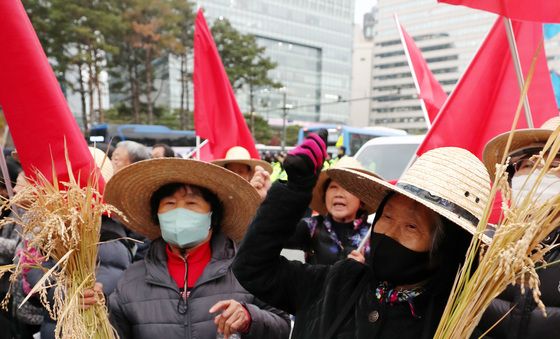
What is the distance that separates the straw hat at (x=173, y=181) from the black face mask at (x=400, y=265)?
3.00 ft

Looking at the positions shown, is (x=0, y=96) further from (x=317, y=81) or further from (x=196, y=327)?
(x=317, y=81)

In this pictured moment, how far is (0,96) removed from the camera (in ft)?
5.80

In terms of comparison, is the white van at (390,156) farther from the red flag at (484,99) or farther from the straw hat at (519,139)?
the straw hat at (519,139)

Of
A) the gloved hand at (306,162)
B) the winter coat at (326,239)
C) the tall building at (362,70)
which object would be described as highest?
the tall building at (362,70)

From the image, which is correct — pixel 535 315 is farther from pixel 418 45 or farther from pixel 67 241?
pixel 418 45

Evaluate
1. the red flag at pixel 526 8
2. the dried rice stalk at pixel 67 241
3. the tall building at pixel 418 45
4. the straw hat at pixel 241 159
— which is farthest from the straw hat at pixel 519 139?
the tall building at pixel 418 45

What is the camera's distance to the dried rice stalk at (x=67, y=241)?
55.5 inches

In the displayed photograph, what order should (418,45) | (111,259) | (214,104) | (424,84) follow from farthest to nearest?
(418,45), (214,104), (424,84), (111,259)

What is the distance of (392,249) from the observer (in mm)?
1348

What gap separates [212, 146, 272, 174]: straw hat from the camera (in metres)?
4.01

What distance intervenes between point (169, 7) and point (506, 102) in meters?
28.1

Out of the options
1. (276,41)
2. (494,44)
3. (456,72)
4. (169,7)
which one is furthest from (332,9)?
(494,44)

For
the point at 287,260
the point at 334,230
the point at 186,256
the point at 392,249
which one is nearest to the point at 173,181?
the point at 186,256

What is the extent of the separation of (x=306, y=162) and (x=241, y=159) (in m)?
2.83
